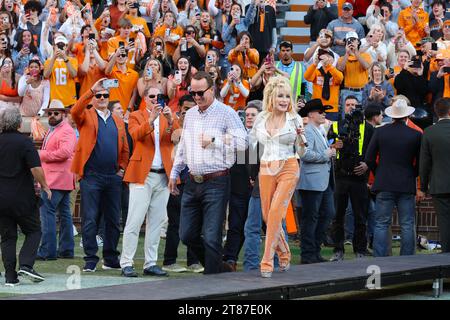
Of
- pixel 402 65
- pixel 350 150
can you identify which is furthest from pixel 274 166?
pixel 402 65

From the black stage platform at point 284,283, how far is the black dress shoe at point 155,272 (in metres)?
1.83

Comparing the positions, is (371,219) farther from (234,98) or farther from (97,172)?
(97,172)

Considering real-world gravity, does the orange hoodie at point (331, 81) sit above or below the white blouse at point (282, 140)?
above

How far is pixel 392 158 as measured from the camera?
1495 centimetres

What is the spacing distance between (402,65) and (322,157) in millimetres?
5797

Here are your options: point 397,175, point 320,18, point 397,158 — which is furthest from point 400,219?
point 320,18

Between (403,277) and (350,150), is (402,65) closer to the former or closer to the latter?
(350,150)

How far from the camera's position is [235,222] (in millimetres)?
14516

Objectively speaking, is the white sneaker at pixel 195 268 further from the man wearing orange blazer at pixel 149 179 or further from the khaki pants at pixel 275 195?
the khaki pants at pixel 275 195

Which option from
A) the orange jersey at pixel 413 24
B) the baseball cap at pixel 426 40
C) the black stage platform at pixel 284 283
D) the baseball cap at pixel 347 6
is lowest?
the black stage platform at pixel 284 283

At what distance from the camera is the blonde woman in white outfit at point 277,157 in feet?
38.8

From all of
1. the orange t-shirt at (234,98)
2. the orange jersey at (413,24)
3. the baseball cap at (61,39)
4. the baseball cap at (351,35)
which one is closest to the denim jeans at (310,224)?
the orange t-shirt at (234,98)

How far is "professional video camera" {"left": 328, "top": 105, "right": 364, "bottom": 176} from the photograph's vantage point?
16.0 m

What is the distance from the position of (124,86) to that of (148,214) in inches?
262
